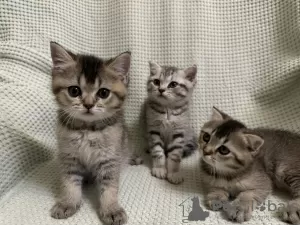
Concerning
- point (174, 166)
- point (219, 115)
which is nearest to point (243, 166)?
point (219, 115)

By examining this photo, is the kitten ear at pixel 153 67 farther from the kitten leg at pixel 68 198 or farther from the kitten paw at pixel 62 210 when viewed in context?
the kitten paw at pixel 62 210

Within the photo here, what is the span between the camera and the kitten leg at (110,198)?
42.1 inches

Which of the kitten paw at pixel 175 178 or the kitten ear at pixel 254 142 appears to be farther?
the kitten paw at pixel 175 178

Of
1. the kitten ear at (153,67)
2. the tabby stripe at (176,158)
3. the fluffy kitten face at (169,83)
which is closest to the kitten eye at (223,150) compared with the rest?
the tabby stripe at (176,158)

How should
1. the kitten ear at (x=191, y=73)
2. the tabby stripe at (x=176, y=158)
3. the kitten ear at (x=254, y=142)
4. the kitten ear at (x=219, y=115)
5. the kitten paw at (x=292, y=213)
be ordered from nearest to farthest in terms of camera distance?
the kitten paw at (x=292, y=213) < the kitten ear at (x=254, y=142) < the kitten ear at (x=219, y=115) < the tabby stripe at (x=176, y=158) < the kitten ear at (x=191, y=73)

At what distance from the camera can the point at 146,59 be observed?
1.72 meters

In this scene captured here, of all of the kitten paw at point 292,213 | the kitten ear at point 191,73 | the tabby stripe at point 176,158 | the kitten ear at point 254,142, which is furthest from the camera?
the kitten ear at point 191,73

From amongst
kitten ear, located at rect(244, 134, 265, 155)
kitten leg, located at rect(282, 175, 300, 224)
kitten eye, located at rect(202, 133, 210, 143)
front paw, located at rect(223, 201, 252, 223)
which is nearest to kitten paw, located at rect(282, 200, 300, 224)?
kitten leg, located at rect(282, 175, 300, 224)

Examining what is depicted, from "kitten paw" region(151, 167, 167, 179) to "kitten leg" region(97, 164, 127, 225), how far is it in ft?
0.95

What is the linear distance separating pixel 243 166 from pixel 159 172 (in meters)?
0.38

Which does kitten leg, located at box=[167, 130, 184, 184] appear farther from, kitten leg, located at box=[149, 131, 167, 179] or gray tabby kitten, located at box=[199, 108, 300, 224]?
gray tabby kitten, located at box=[199, 108, 300, 224]

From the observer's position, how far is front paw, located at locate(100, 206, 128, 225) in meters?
1.06

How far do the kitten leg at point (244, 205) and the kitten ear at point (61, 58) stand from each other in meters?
0.72

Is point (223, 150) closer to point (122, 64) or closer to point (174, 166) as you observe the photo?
point (174, 166)
